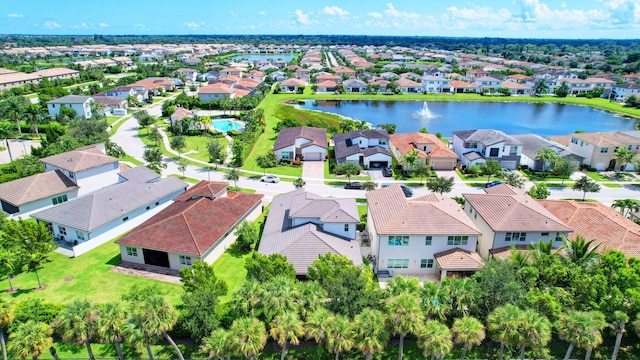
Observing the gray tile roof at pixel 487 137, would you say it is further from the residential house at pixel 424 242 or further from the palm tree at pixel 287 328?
the palm tree at pixel 287 328

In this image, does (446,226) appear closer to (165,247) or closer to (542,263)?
(542,263)

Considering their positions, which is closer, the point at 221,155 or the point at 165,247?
the point at 165,247

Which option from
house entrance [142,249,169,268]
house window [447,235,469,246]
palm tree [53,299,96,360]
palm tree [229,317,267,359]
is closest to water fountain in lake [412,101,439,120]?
house window [447,235,469,246]

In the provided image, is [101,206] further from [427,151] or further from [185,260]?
[427,151]

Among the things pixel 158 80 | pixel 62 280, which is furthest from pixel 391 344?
pixel 158 80

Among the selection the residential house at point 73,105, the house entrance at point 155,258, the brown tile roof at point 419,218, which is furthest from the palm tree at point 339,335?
the residential house at point 73,105

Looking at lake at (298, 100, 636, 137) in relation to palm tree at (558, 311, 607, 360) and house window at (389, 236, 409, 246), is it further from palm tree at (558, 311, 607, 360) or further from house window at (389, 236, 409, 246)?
palm tree at (558, 311, 607, 360)
